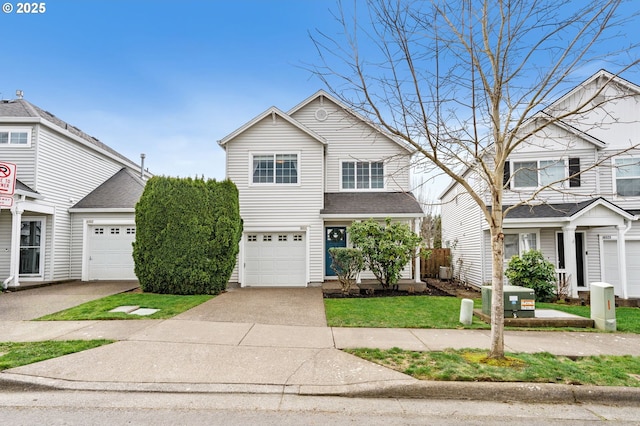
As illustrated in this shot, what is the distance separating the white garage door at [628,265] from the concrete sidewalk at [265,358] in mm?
7219

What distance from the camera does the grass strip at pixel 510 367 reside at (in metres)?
4.72

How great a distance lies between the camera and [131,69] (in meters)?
15.1

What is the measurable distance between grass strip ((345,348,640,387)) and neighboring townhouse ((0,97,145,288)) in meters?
12.5

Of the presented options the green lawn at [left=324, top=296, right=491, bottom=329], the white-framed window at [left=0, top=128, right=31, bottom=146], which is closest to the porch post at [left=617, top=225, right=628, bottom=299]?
the green lawn at [left=324, top=296, right=491, bottom=329]

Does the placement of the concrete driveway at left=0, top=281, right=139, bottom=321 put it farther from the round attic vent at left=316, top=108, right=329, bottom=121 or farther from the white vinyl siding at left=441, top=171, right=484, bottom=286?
the white vinyl siding at left=441, top=171, right=484, bottom=286

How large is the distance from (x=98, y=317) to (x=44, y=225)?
8.48 m

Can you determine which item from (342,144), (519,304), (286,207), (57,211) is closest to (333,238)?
(286,207)

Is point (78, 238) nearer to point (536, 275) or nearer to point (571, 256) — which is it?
point (536, 275)

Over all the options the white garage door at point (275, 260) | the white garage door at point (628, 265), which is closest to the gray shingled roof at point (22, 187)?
the white garage door at point (275, 260)

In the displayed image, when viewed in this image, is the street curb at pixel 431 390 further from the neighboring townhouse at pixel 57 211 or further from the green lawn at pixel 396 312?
the neighboring townhouse at pixel 57 211

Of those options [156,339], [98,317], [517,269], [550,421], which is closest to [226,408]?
[156,339]

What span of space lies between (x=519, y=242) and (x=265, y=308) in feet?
33.5

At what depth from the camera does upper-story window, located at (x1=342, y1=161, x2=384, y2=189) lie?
15.6 m

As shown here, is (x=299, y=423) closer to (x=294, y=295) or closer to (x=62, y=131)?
(x=294, y=295)
